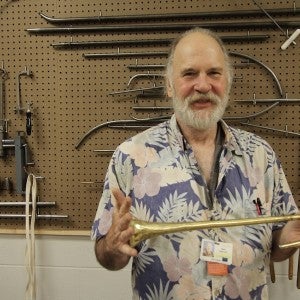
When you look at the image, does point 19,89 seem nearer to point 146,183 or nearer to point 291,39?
point 146,183

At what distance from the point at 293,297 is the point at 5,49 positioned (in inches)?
61.5

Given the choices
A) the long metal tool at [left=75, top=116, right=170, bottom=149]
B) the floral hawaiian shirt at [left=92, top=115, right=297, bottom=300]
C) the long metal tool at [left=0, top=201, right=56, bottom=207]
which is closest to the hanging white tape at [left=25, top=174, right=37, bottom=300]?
the long metal tool at [left=0, top=201, right=56, bottom=207]

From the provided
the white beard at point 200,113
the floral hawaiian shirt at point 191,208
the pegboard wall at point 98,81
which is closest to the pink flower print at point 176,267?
the floral hawaiian shirt at point 191,208

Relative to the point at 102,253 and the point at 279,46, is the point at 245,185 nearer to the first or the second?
the point at 102,253

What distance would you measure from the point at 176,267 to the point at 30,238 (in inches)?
31.9

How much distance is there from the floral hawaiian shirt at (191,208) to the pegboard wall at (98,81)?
1.28ft

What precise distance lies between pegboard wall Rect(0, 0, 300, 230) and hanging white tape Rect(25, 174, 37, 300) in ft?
0.15

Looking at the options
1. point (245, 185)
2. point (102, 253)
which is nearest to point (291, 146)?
Answer: point (245, 185)

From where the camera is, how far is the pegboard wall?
1.41 metres

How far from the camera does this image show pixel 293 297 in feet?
4.92

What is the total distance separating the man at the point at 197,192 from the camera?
99 centimetres

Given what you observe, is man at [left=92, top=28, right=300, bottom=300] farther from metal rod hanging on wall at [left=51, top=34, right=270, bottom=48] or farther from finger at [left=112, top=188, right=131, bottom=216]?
metal rod hanging on wall at [left=51, top=34, right=270, bottom=48]

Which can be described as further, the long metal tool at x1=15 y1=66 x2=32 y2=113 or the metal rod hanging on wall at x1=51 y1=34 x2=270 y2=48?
the long metal tool at x1=15 y1=66 x2=32 y2=113

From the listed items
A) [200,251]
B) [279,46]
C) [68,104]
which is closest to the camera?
[200,251]
